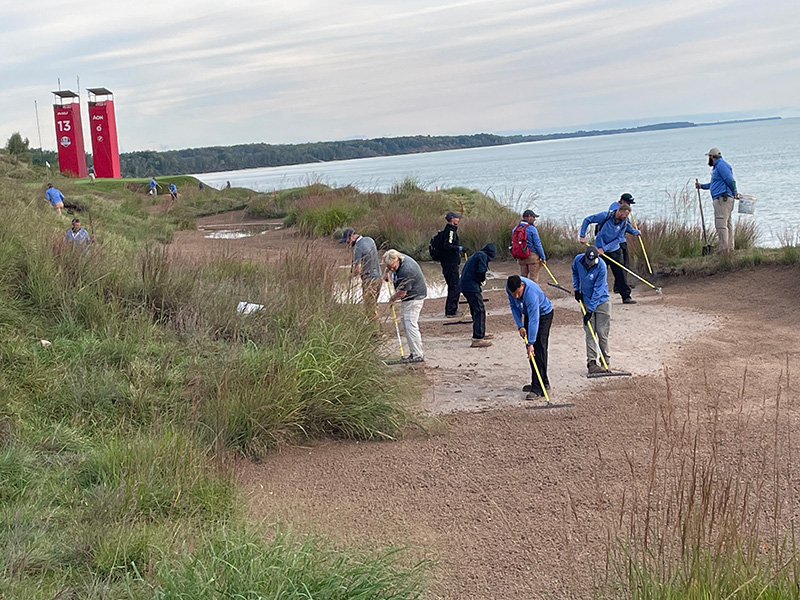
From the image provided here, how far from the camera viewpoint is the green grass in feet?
15.4

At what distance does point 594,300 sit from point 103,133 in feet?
186

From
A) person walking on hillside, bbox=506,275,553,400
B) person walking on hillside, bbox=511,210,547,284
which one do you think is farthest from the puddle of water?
person walking on hillside, bbox=506,275,553,400

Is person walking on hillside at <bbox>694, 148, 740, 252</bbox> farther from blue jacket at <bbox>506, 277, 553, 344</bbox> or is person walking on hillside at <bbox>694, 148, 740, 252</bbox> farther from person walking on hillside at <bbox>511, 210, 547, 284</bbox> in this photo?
blue jacket at <bbox>506, 277, 553, 344</bbox>

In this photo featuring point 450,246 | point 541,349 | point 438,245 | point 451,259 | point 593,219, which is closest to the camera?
point 541,349

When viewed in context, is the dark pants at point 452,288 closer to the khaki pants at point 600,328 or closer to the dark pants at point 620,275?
the dark pants at point 620,275

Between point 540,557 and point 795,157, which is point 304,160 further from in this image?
point 540,557

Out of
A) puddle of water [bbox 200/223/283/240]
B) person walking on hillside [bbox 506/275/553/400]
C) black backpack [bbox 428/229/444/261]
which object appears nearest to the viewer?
person walking on hillside [bbox 506/275/553/400]

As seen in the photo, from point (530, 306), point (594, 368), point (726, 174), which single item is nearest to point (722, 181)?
point (726, 174)

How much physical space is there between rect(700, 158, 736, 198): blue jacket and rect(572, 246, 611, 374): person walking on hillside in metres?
6.63

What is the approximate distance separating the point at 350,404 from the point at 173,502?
2.81 meters

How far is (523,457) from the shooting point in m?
7.56

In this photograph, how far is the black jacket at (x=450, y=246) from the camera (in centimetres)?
1442

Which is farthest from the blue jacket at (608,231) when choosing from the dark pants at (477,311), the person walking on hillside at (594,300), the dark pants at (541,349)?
the dark pants at (541,349)

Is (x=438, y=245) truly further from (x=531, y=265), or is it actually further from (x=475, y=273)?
(x=475, y=273)
